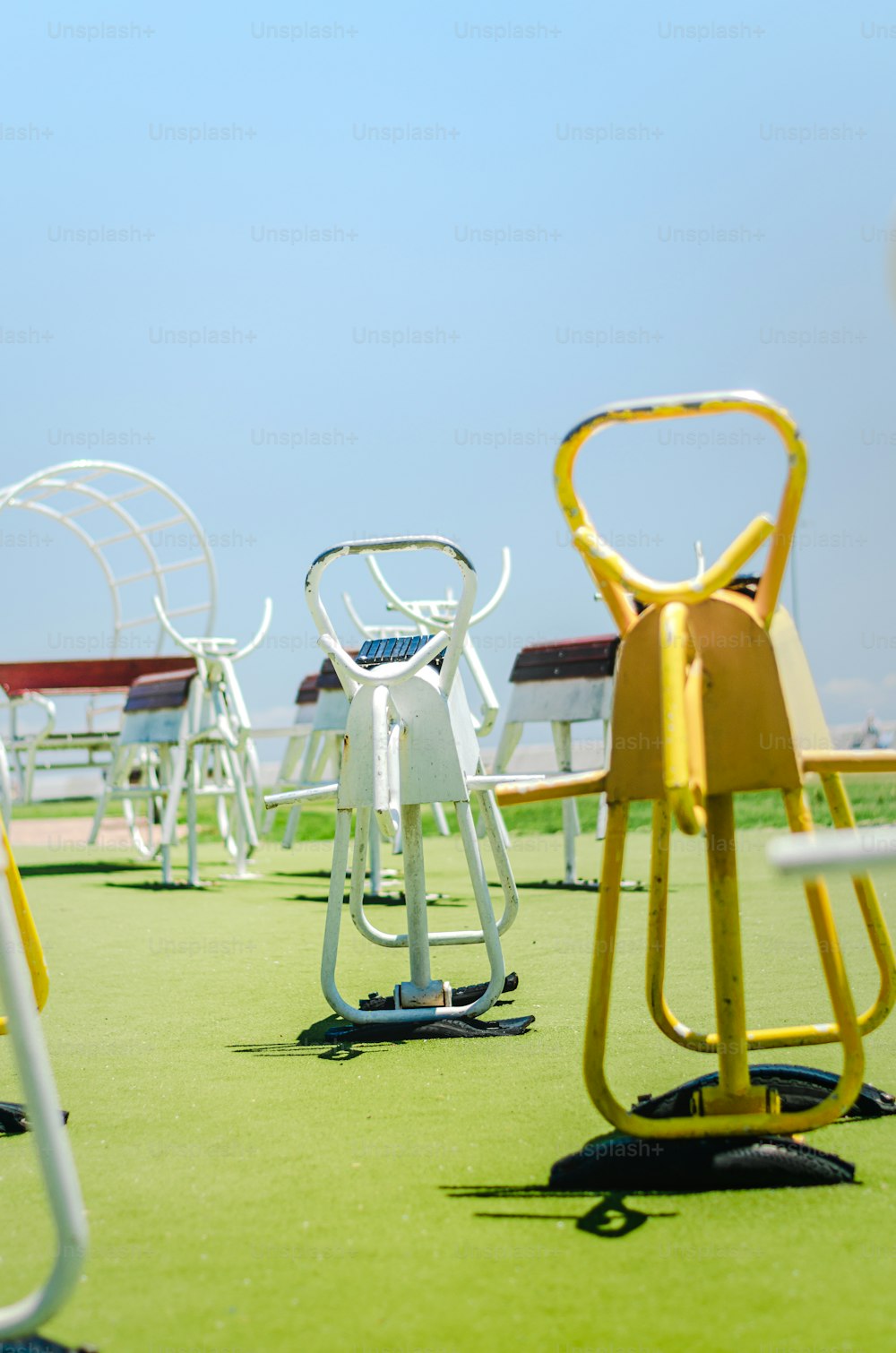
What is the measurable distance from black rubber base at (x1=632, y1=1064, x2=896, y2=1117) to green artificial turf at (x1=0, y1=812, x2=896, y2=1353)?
3.6 inches

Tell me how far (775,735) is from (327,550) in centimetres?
192

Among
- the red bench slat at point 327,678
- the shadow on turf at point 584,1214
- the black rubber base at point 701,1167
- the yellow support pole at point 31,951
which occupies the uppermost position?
the red bench slat at point 327,678

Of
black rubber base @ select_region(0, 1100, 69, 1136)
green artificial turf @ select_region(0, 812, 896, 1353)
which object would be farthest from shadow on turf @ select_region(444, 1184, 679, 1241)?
black rubber base @ select_region(0, 1100, 69, 1136)

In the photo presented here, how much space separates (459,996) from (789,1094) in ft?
6.00

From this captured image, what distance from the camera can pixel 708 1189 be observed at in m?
2.49

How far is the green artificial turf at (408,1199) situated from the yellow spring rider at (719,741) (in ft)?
0.70

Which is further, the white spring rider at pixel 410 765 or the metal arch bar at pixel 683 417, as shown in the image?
the white spring rider at pixel 410 765

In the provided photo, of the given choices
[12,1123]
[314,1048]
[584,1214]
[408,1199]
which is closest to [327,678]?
[314,1048]

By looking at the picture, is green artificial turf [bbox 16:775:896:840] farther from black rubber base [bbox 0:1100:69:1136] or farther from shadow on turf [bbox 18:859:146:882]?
black rubber base [bbox 0:1100:69:1136]

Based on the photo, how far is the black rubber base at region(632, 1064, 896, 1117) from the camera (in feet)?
9.18

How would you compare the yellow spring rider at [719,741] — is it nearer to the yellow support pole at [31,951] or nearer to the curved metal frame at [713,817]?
the curved metal frame at [713,817]

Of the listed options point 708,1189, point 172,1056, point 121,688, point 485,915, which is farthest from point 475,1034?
point 121,688

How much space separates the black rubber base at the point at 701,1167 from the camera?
247 cm

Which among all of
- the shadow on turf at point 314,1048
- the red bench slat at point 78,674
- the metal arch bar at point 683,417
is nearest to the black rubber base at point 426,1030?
the shadow on turf at point 314,1048
